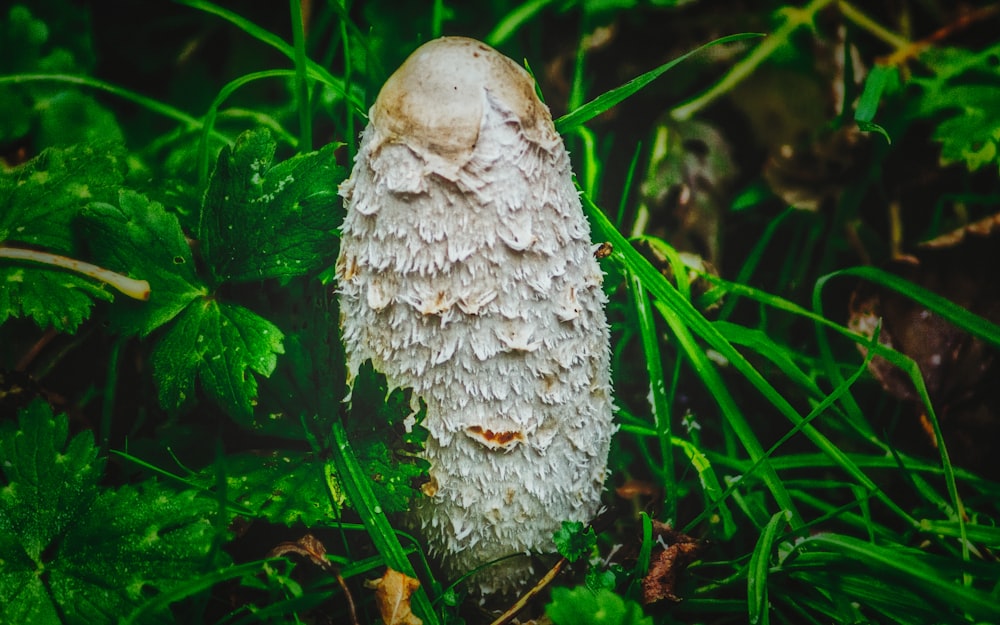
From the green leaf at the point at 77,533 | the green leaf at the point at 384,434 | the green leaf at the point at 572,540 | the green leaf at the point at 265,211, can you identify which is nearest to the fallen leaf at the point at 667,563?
the green leaf at the point at 572,540

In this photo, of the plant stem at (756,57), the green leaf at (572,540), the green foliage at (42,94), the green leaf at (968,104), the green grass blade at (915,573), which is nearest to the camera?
the green grass blade at (915,573)

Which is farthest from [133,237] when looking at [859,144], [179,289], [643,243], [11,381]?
[859,144]

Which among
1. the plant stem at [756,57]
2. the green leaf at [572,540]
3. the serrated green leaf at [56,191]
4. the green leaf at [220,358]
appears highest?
the plant stem at [756,57]

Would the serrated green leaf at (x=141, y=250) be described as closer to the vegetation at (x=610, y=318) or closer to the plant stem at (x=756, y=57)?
the vegetation at (x=610, y=318)

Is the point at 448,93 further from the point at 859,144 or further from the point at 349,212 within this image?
the point at 859,144

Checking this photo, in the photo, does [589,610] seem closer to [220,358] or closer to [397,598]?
[397,598]

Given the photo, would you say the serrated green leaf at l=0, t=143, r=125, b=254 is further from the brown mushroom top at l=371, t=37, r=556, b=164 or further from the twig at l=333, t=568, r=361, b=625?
the twig at l=333, t=568, r=361, b=625
